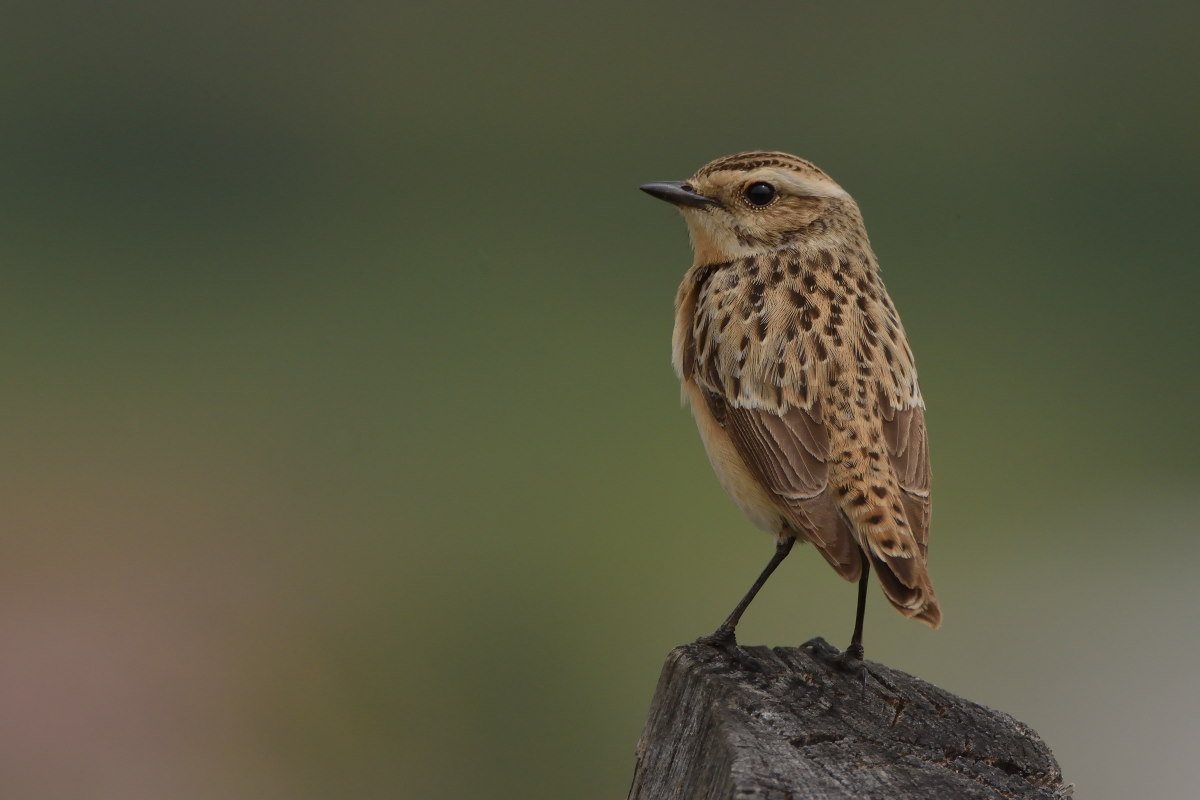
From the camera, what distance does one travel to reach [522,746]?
32.9 ft

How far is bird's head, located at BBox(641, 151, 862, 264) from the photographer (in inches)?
261

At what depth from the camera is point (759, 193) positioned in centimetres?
664

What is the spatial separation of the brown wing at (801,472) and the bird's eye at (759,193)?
133cm

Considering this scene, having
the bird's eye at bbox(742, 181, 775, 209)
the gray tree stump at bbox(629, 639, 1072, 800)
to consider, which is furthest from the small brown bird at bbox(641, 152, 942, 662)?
the gray tree stump at bbox(629, 639, 1072, 800)

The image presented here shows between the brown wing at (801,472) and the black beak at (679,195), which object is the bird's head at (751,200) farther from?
the brown wing at (801,472)

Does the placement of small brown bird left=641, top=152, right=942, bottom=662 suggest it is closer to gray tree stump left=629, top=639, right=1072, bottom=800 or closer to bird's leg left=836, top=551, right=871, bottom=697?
bird's leg left=836, top=551, right=871, bottom=697

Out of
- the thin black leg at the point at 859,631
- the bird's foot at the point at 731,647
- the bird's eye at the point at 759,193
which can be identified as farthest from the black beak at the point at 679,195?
the bird's foot at the point at 731,647

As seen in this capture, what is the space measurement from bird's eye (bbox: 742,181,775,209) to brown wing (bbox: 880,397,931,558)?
4.63 ft

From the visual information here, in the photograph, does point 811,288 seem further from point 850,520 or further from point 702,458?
point 702,458

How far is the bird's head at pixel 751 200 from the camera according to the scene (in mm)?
6637

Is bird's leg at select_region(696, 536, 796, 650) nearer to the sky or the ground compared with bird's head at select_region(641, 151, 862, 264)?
nearer to the ground

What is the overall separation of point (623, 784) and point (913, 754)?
5.86m

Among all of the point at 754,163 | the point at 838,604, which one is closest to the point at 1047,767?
the point at 754,163

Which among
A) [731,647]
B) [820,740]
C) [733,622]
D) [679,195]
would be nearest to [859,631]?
[733,622]
